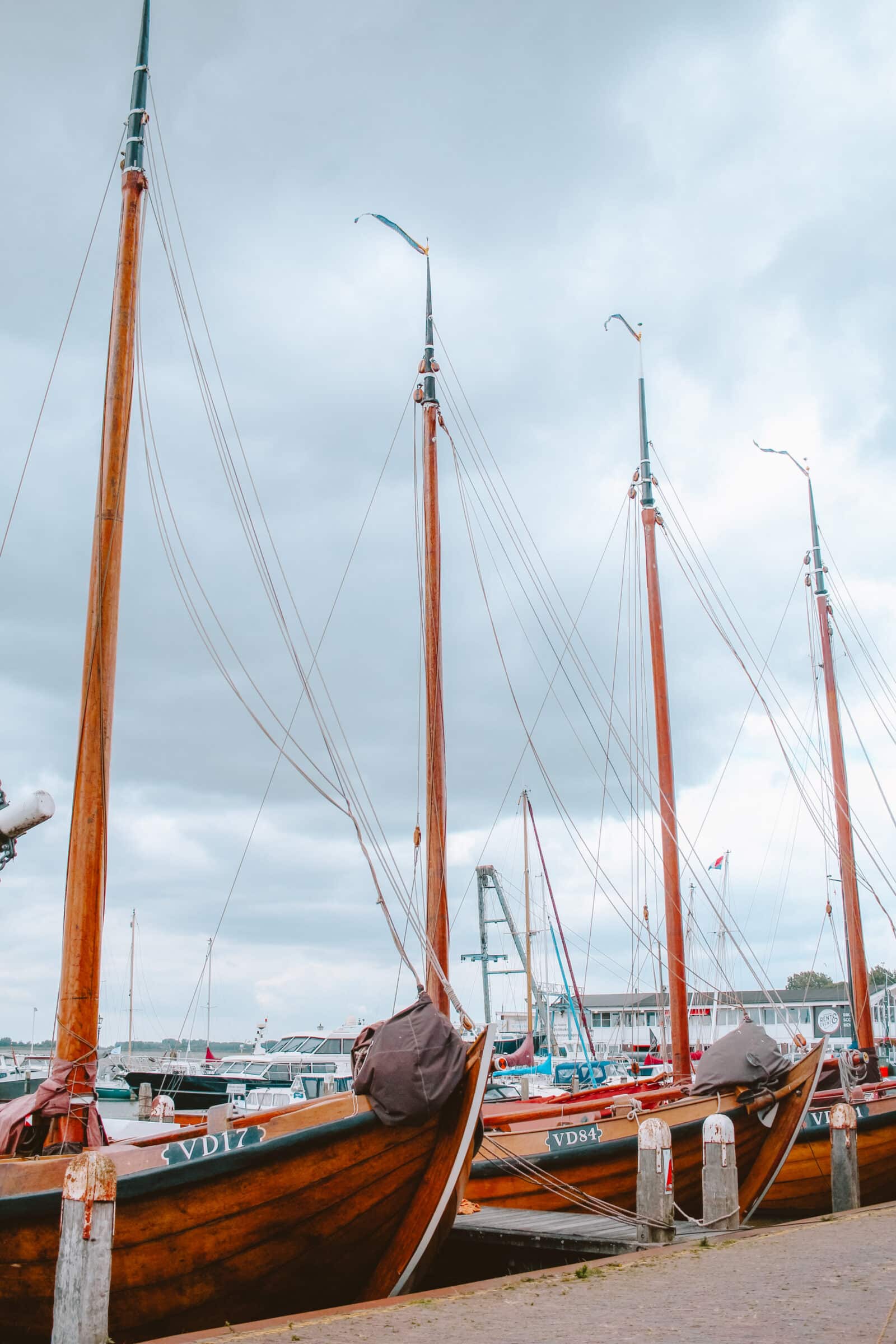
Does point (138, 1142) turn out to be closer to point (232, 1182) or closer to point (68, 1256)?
point (232, 1182)

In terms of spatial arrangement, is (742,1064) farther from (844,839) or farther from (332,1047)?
(332,1047)

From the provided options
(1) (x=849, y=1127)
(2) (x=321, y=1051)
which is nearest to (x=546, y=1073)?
Answer: (2) (x=321, y=1051)

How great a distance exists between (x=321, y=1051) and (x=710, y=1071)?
111 feet

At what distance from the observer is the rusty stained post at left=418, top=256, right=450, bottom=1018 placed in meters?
17.5

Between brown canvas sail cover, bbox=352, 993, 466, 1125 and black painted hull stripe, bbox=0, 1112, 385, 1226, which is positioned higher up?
brown canvas sail cover, bbox=352, 993, 466, 1125

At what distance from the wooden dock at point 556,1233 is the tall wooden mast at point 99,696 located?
5.22 meters

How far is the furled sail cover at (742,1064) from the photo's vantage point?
52.5 feet

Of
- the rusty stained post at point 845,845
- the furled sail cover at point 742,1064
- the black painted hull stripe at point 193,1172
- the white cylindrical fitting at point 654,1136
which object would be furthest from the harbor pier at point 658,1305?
the rusty stained post at point 845,845

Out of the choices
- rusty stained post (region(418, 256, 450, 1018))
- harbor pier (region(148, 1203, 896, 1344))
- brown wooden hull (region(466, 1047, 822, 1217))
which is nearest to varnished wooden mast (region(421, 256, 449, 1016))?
rusty stained post (region(418, 256, 450, 1018))

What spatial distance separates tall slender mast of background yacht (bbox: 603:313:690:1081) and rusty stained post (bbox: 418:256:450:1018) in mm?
4972

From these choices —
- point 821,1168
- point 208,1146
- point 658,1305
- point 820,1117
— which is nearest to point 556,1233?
point 658,1305

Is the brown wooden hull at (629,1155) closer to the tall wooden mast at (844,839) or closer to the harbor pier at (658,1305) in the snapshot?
the harbor pier at (658,1305)

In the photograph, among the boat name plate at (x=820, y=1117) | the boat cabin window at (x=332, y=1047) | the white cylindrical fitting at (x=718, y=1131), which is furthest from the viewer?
the boat cabin window at (x=332, y=1047)

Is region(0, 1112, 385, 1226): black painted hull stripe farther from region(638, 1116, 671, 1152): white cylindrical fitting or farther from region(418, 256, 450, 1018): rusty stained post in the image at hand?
region(418, 256, 450, 1018): rusty stained post
